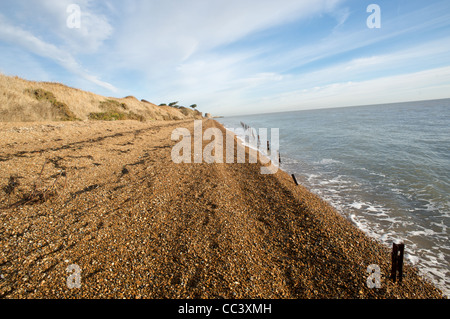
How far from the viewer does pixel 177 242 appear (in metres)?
4.70

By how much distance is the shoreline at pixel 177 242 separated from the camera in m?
3.56

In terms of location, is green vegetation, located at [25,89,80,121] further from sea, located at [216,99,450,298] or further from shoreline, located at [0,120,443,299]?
sea, located at [216,99,450,298]

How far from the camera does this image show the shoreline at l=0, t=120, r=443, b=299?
3557 mm

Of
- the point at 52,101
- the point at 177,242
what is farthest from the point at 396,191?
the point at 52,101

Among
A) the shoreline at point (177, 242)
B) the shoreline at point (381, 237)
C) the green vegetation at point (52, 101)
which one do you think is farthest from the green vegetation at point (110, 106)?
the shoreline at point (381, 237)

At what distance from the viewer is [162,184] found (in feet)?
26.7

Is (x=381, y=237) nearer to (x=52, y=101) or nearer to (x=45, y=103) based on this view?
(x=45, y=103)

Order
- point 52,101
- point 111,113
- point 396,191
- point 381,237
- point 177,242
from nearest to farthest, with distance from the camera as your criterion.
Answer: point 177,242 < point 381,237 < point 396,191 < point 52,101 < point 111,113

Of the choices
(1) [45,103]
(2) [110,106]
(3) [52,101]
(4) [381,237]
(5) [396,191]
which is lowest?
(4) [381,237]

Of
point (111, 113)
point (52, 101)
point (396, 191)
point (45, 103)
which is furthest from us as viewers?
point (111, 113)

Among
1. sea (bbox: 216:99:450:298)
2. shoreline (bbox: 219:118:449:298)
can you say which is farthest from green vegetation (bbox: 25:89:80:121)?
shoreline (bbox: 219:118:449:298)
